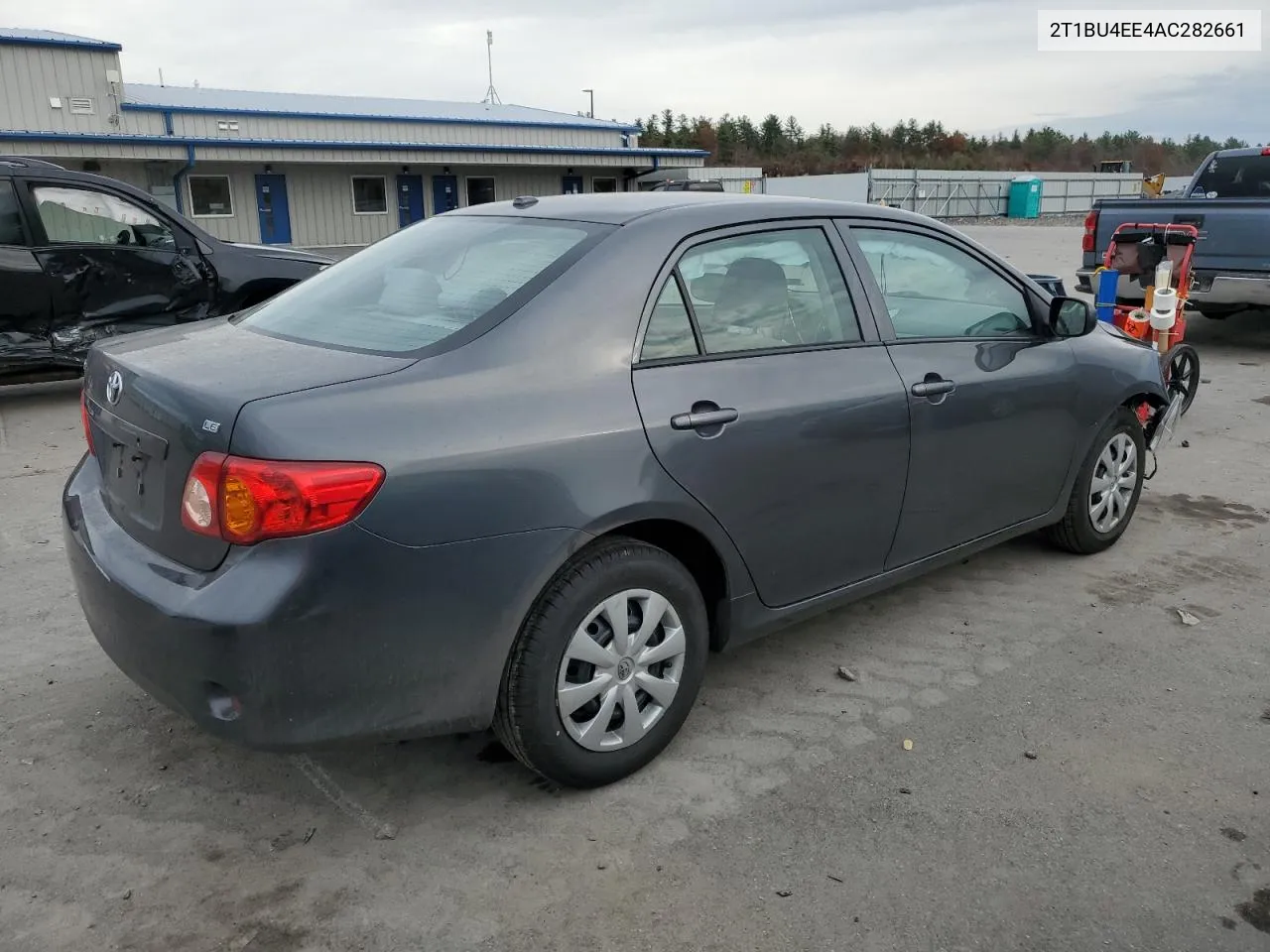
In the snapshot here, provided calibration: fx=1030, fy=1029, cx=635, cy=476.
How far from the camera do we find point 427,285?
3.22 m

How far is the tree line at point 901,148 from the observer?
7981 centimetres

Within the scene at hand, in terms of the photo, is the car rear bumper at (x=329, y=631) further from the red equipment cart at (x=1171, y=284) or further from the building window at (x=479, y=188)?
the building window at (x=479, y=188)

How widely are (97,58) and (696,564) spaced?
26654 mm

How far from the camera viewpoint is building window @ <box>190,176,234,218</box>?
2634 centimetres

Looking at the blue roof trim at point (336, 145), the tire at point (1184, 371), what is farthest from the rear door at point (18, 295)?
the blue roof trim at point (336, 145)

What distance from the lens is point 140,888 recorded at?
2551 mm

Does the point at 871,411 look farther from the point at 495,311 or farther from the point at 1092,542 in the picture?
the point at 1092,542

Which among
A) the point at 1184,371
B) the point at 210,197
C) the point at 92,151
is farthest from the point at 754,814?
the point at 210,197

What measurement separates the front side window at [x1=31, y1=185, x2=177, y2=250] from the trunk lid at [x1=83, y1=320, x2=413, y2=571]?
5940 mm

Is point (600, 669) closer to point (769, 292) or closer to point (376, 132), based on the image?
point (769, 292)

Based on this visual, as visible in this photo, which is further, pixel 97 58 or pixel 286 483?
pixel 97 58

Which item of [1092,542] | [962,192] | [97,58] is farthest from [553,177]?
[1092,542]

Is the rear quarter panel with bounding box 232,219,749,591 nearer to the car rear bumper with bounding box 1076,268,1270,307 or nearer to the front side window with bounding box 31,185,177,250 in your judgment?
the front side window with bounding box 31,185,177,250

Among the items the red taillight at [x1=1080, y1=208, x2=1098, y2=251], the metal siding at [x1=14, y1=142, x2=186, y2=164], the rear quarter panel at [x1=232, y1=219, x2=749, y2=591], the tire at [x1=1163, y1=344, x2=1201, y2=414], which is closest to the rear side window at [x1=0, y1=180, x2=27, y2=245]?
the rear quarter panel at [x1=232, y1=219, x2=749, y2=591]
